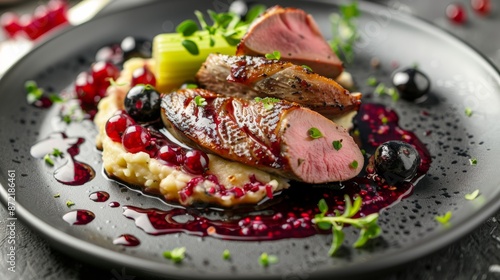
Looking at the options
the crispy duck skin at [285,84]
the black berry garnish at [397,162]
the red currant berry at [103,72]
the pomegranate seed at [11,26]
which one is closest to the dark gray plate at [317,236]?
the black berry garnish at [397,162]

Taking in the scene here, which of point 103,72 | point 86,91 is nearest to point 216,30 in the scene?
point 103,72

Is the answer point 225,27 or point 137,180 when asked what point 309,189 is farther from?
point 225,27

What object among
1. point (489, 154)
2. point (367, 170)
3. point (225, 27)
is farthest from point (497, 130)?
point (225, 27)

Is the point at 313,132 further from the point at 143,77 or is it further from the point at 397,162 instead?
the point at 143,77

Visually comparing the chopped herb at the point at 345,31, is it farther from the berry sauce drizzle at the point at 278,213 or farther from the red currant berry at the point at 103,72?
the red currant berry at the point at 103,72

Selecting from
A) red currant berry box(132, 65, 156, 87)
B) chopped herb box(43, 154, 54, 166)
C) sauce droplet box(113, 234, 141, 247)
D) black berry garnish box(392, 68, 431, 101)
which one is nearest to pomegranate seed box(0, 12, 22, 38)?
red currant berry box(132, 65, 156, 87)

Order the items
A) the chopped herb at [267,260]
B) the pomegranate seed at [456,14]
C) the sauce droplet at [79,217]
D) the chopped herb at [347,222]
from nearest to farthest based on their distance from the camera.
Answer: the chopped herb at [267,260]
the chopped herb at [347,222]
the sauce droplet at [79,217]
the pomegranate seed at [456,14]

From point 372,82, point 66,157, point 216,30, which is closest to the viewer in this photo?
point 66,157
